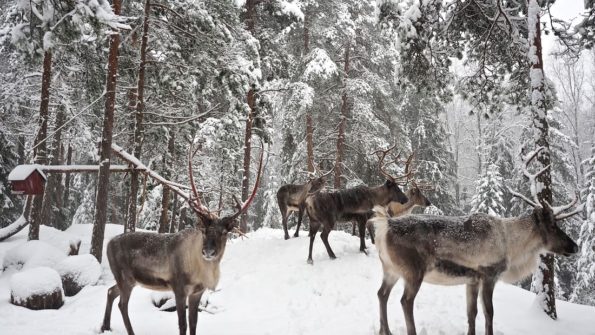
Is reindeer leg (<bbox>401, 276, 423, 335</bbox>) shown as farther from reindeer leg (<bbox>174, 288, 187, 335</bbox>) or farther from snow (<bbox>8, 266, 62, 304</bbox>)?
snow (<bbox>8, 266, 62, 304</bbox>)

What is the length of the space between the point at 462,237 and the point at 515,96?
500cm

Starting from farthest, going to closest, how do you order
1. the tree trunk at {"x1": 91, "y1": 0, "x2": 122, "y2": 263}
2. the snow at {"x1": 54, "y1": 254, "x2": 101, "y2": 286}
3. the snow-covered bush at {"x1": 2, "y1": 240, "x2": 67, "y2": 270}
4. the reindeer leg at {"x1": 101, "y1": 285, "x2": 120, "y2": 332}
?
the tree trunk at {"x1": 91, "y1": 0, "x2": 122, "y2": 263} → the snow-covered bush at {"x1": 2, "y1": 240, "x2": 67, "y2": 270} → the snow at {"x1": 54, "y1": 254, "x2": 101, "y2": 286} → the reindeer leg at {"x1": 101, "y1": 285, "x2": 120, "y2": 332}

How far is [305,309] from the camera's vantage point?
6895 mm

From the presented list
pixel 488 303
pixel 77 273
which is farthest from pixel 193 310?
Result: pixel 77 273

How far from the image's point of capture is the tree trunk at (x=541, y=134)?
6.28 m

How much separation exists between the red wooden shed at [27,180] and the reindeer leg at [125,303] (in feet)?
19.2

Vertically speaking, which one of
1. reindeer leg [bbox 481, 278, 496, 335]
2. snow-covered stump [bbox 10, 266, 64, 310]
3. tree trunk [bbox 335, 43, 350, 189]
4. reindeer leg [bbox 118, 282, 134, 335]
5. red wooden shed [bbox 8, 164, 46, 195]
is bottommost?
snow-covered stump [bbox 10, 266, 64, 310]

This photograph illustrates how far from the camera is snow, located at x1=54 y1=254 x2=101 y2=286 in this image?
8.69 meters

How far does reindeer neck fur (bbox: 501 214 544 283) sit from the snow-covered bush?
952 cm

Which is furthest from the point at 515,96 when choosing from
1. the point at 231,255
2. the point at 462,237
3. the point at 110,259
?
the point at 110,259

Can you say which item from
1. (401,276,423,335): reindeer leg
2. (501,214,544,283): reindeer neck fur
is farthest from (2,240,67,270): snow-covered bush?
(501,214,544,283): reindeer neck fur

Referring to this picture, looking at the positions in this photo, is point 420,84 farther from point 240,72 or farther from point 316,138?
point 316,138

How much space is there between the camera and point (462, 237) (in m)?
5.28

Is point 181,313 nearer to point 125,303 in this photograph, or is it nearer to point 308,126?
point 125,303
